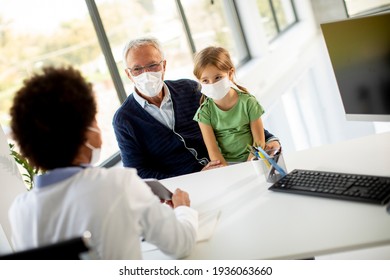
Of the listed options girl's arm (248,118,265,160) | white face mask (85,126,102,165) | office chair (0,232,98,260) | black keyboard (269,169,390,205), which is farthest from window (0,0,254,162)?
office chair (0,232,98,260)

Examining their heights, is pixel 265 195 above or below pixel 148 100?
below

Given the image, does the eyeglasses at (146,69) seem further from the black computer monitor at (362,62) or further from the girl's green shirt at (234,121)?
the black computer monitor at (362,62)

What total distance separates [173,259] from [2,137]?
131 centimetres

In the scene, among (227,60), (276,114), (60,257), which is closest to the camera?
(60,257)

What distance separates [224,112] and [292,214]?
0.98 metres

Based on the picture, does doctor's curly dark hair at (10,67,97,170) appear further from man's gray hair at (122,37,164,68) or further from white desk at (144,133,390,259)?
man's gray hair at (122,37,164,68)

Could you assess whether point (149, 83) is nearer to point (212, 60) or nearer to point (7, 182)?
point (212, 60)

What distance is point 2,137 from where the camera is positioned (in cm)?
249

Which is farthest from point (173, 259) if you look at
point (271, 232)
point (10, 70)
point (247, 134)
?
point (10, 70)

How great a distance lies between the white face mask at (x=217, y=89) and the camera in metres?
2.44

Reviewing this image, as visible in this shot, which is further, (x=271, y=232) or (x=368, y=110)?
(x=368, y=110)

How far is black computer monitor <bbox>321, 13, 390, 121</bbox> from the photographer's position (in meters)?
1.69
